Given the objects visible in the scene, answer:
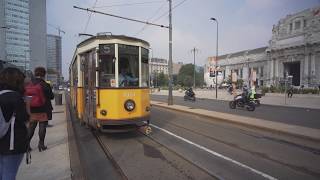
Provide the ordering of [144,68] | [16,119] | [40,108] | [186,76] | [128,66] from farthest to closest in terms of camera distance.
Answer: [186,76]
[144,68]
[128,66]
[40,108]
[16,119]

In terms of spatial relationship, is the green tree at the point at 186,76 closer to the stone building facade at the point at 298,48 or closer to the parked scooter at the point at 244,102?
the stone building facade at the point at 298,48

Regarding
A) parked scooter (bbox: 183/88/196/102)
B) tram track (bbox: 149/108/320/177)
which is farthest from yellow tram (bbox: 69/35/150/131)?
parked scooter (bbox: 183/88/196/102)

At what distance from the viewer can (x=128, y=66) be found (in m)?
9.16

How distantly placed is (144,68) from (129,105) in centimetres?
134

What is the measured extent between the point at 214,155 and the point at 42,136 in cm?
431

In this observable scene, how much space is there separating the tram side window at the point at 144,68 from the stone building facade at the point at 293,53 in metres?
65.9

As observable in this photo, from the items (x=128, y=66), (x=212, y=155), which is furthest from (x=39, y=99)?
(x=212, y=155)

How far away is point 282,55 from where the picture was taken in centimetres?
9656

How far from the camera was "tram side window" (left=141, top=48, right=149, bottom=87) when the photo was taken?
946 centimetres

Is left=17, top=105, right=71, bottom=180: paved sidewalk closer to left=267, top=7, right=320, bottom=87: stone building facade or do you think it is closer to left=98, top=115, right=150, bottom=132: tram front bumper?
left=98, top=115, right=150, bottom=132: tram front bumper

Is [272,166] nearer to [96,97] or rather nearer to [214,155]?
[214,155]

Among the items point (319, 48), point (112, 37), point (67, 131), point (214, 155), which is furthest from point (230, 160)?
point (319, 48)

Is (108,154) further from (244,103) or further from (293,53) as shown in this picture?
(293,53)

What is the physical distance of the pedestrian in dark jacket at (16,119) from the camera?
3.57m
